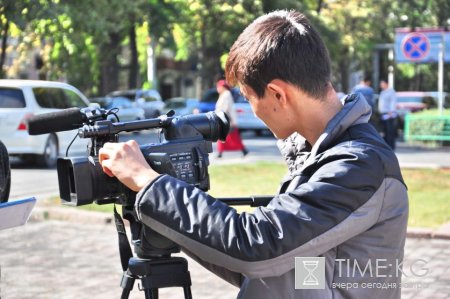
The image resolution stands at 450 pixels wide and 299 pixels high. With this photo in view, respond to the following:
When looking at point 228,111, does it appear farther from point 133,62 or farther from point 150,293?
point 133,62

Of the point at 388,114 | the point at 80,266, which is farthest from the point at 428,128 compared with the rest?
the point at 80,266

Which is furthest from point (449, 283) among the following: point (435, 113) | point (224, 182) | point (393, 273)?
point (435, 113)

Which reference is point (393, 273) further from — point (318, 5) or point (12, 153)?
point (318, 5)

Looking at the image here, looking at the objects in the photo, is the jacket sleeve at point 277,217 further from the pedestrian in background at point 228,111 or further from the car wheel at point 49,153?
the car wheel at point 49,153

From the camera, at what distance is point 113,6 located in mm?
21500

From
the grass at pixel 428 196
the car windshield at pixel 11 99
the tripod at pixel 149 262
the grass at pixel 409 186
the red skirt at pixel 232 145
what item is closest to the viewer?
the tripod at pixel 149 262

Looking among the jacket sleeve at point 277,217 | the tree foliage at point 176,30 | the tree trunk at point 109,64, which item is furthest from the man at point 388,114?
the jacket sleeve at point 277,217

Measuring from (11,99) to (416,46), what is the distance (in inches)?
562

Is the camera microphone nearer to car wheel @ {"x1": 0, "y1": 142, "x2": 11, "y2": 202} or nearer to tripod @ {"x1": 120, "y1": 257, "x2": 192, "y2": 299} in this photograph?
tripod @ {"x1": 120, "y1": 257, "x2": 192, "y2": 299}

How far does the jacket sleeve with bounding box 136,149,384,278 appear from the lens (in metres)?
1.73

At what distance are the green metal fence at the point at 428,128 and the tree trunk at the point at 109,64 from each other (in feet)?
41.9

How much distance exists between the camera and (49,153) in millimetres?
16312

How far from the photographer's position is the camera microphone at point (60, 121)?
2146 millimetres

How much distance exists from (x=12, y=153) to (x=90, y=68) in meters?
17.8
